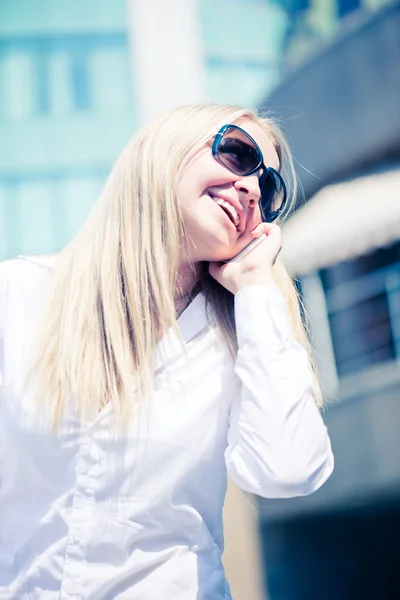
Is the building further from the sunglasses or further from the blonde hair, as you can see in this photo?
the blonde hair

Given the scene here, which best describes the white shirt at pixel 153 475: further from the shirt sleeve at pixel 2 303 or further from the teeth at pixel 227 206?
the teeth at pixel 227 206

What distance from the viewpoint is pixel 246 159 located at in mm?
1686

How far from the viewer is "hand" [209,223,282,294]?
5.46 ft

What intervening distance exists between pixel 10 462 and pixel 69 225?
9927 mm

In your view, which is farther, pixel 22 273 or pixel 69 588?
pixel 22 273

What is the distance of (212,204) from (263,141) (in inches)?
10.2

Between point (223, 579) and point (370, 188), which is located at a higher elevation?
point (370, 188)

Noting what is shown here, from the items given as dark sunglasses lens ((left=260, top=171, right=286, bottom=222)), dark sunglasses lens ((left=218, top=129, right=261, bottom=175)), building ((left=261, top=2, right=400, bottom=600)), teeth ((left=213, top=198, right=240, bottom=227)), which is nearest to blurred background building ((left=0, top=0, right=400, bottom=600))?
building ((left=261, top=2, right=400, bottom=600))

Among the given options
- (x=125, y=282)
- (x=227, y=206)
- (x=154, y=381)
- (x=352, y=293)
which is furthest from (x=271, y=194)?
(x=352, y=293)

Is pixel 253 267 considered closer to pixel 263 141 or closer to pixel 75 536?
pixel 263 141

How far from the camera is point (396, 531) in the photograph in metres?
7.29

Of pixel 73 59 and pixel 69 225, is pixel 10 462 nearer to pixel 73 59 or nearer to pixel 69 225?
pixel 69 225

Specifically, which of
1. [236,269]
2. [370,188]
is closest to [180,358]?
[236,269]

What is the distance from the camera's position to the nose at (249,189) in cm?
166
